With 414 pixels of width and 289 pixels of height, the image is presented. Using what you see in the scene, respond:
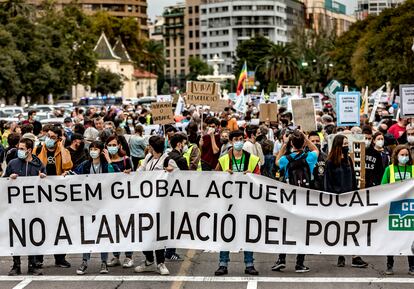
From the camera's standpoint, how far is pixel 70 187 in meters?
11.8

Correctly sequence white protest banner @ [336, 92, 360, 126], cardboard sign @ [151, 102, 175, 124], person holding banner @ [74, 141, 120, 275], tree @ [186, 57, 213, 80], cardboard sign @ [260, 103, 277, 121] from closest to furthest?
person holding banner @ [74, 141, 120, 275], white protest banner @ [336, 92, 360, 126], cardboard sign @ [151, 102, 175, 124], cardboard sign @ [260, 103, 277, 121], tree @ [186, 57, 213, 80]

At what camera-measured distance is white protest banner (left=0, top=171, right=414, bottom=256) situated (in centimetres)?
1156

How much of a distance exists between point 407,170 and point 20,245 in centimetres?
470

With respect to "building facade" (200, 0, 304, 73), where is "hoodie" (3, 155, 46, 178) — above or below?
below

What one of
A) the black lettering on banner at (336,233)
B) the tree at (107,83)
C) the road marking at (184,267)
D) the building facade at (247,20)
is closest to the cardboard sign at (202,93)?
the road marking at (184,267)

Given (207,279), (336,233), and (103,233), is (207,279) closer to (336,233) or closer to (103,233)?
(103,233)

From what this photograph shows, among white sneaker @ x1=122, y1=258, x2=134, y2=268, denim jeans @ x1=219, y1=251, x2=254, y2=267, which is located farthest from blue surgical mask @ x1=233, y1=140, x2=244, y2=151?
white sneaker @ x1=122, y1=258, x2=134, y2=268

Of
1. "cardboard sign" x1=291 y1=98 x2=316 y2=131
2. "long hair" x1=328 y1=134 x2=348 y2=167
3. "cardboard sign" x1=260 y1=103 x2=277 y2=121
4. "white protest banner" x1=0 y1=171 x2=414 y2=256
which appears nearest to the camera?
"white protest banner" x1=0 y1=171 x2=414 y2=256

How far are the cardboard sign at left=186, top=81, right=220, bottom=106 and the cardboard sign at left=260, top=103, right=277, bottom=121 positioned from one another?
1327mm

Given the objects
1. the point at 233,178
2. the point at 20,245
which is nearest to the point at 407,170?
the point at 233,178

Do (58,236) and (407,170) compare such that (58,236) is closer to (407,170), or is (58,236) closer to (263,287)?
(263,287)

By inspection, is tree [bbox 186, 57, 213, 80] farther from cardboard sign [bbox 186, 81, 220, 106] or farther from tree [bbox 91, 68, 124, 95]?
cardboard sign [bbox 186, 81, 220, 106]

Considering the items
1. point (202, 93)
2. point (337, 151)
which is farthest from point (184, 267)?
point (202, 93)

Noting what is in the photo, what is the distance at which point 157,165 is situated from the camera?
467 inches
